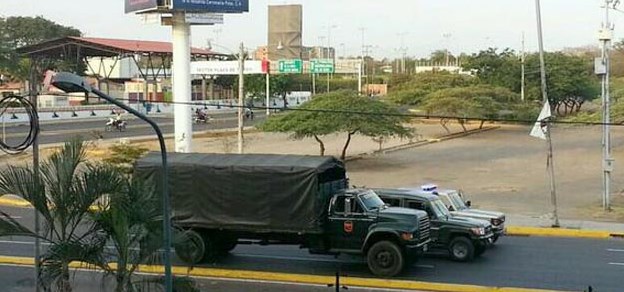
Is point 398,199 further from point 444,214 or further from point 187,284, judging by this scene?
point 187,284

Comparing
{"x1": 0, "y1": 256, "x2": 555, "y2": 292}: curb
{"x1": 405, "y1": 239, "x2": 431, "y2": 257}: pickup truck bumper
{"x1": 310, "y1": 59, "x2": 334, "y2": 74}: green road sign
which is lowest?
{"x1": 0, "y1": 256, "x2": 555, "y2": 292}: curb

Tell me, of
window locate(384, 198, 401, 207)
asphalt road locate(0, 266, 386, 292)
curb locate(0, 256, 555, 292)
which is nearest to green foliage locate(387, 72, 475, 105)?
window locate(384, 198, 401, 207)

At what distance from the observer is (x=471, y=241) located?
19.6 meters

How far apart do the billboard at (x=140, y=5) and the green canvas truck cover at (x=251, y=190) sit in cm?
2450

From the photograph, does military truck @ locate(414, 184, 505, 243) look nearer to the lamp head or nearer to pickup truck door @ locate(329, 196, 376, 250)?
pickup truck door @ locate(329, 196, 376, 250)

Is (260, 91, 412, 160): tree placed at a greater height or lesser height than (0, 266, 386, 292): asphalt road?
greater

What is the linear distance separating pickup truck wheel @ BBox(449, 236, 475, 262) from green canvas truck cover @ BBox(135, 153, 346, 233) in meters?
3.02

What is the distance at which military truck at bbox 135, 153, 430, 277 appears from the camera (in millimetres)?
18125

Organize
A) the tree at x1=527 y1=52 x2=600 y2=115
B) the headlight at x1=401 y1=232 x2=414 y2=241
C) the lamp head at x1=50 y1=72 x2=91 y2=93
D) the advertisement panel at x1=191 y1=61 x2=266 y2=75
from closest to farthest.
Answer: the lamp head at x1=50 y1=72 x2=91 y2=93 → the headlight at x1=401 y1=232 x2=414 y2=241 → the advertisement panel at x1=191 y1=61 x2=266 y2=75 → the tree at x1=527 y1=52 x2=600 y2=115

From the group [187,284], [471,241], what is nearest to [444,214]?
[471,241]

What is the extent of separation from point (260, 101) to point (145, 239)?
9752 centimetres

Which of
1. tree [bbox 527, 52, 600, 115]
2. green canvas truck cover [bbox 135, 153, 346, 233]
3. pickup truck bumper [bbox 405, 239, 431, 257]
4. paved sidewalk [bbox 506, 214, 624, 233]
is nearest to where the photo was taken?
pickup truck bumper [bbox 405, 239, 431, 257]

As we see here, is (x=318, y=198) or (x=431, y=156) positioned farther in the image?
(x=431, y=156)

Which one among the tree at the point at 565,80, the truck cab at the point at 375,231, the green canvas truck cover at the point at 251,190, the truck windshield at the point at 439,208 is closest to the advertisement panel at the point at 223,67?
the green canvas truck cover at the point at 251,190
